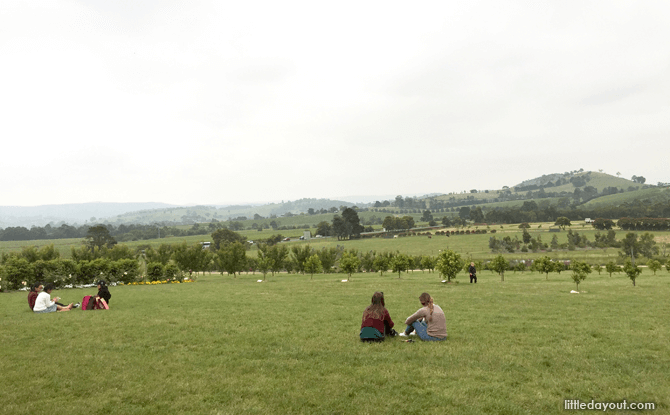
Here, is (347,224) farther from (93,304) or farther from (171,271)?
(93,304)

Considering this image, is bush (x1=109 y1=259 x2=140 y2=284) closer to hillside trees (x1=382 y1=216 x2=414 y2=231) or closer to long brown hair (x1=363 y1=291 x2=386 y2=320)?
long brown hair (x1=363 y1=291 x2=386 y2=320)

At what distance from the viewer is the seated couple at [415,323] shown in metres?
11.5

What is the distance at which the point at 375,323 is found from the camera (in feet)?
37.8

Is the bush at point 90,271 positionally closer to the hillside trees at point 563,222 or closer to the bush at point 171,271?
the bush at point 171,271

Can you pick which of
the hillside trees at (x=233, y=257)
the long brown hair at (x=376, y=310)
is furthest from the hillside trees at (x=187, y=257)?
the long brown hair at (x=376, y=310)

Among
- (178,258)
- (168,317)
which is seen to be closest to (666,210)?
(178,258)

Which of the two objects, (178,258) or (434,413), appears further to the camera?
(178,258)

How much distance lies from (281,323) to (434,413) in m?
8.94

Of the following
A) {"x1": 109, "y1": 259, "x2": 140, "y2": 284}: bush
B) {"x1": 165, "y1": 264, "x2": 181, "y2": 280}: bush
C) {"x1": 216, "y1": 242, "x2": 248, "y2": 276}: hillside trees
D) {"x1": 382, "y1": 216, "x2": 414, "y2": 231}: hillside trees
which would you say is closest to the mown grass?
{"x1": 109, "y1": 259, "x2": 140, "y2": 284}: bush

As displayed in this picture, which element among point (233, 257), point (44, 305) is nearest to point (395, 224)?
point (233, 257)

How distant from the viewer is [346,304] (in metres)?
20.2

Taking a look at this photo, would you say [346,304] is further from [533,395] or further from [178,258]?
[178,258]

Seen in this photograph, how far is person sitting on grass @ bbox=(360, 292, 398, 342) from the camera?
11438 millimetres

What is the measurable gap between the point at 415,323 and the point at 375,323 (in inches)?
57.3
